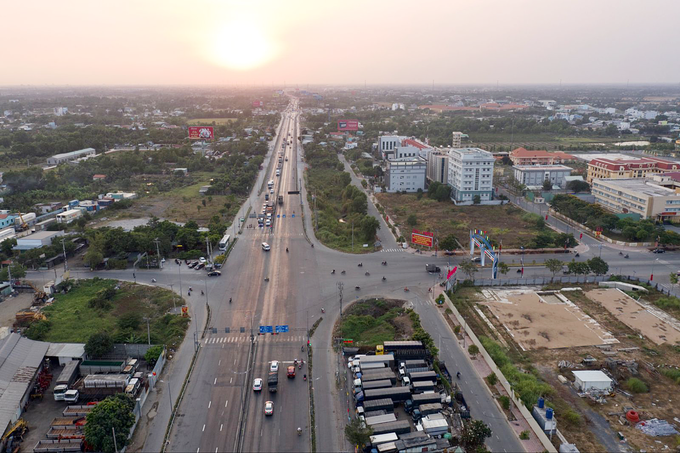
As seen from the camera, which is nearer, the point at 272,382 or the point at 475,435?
the point at 475,435

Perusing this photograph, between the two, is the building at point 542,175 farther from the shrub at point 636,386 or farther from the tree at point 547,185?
the shrub at point 636,386

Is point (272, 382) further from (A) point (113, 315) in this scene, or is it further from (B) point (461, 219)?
(B) point (461, 219)

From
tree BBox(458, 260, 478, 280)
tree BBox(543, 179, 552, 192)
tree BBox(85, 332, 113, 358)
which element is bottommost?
tree BBox(85, 332, 113, 358)

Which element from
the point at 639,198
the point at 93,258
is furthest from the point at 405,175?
the point at 93,258

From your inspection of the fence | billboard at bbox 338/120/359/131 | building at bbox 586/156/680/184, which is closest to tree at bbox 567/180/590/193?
building at bbox 586/156/680/184

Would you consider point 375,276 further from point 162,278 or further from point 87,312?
point 87,312

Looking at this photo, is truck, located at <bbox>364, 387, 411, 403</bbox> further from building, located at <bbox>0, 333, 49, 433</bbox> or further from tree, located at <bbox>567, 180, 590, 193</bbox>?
tree, located at <bbox>567, 180, 590, 193</bbox>

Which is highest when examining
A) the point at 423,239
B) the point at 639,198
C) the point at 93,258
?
the point at 639,198
